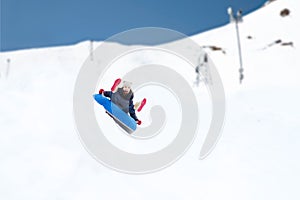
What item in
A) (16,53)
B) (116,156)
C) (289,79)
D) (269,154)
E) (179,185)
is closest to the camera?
(179,185)

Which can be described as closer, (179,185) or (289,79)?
(179,185)

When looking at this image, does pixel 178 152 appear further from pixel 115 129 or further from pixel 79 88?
Result: pixel 79 88

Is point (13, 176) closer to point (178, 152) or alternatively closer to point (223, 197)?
point (178, 152)

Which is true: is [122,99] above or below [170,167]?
above

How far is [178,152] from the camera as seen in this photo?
6.81 meters

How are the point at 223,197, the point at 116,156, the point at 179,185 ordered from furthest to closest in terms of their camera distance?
the point at 116,156, the point at 179,185, the point at 223,197

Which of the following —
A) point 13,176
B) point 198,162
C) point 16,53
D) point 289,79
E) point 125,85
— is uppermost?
point 16,53

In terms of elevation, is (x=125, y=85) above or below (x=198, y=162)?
above

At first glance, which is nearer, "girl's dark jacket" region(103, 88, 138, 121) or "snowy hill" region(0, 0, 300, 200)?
"girl's dark jacket" region(103, 88, 138, 121)

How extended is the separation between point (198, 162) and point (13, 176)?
388 cm

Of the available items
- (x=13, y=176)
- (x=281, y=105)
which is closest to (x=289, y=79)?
(x=281, y=105)

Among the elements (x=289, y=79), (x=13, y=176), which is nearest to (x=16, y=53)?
(x=289, y=79)

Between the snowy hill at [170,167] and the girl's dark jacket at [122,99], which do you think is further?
the snowy hill at [170,167]

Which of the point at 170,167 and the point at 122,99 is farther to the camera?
the point at 170,167
